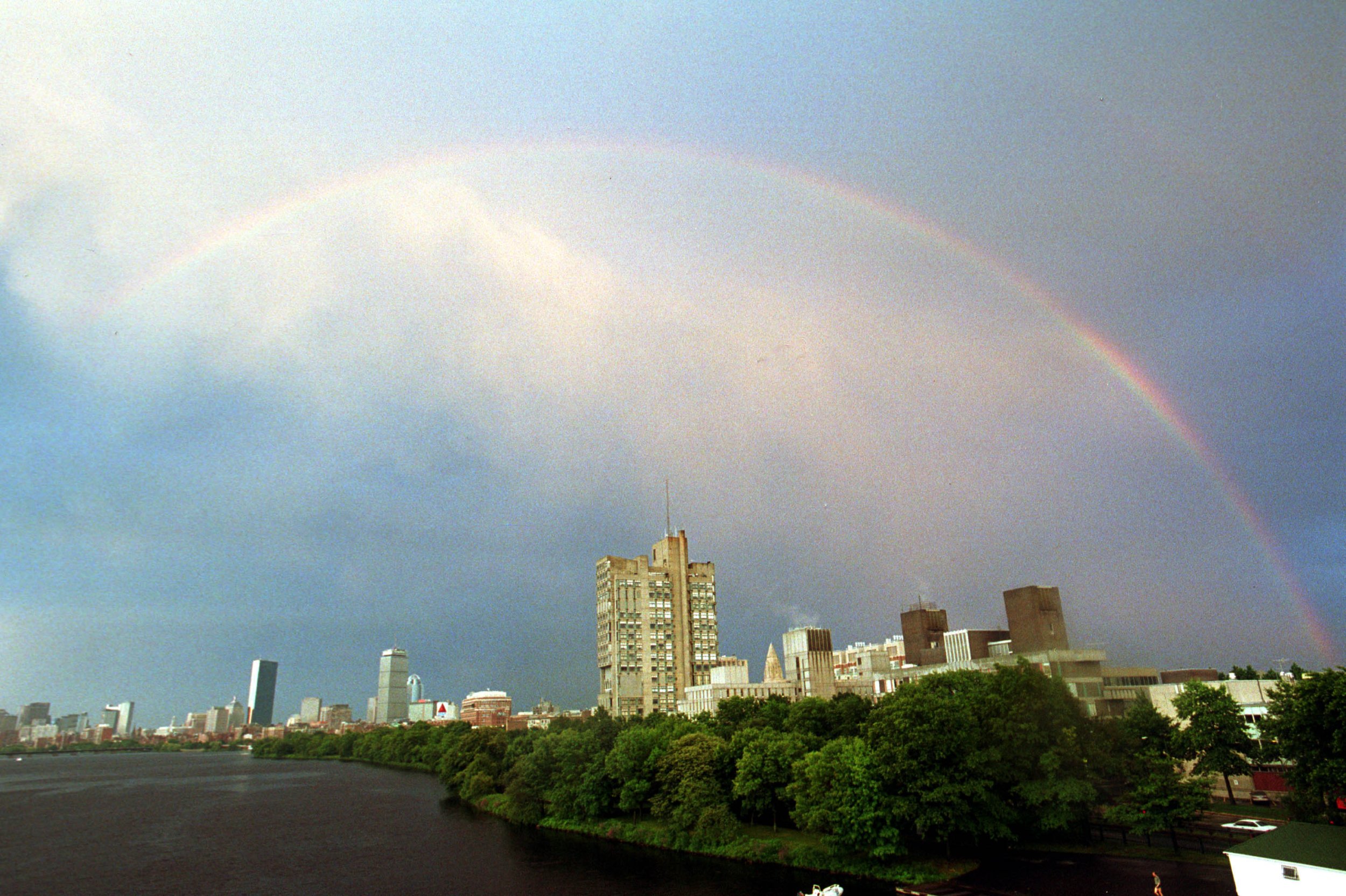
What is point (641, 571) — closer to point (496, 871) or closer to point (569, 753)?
point (569, 753)

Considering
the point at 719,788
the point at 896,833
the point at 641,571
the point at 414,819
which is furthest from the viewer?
the point at 641,571

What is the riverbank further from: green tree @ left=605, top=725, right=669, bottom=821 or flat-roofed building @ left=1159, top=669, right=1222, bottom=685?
flat-roofed building @ left=1159, top=669, right=1222, bottom=685

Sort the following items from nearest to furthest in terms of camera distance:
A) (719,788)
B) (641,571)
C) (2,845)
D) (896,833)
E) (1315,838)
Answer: (1315,838) < (896,833) < (719,788) < (2,845) < (641,571)

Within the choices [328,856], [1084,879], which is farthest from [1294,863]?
[328,856]

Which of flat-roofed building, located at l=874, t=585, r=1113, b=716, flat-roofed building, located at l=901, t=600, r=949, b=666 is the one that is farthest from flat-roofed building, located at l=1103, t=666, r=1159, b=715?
flat-roofed building, located at l=901, t=600, r=949, b=666

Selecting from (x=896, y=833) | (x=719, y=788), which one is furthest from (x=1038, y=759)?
(x=719, y=788)

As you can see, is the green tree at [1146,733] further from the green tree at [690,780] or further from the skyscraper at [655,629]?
the skyscraper at [655,629]

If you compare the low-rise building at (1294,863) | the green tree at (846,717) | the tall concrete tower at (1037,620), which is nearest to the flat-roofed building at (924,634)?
the tall concrete tower at (1037,620)
